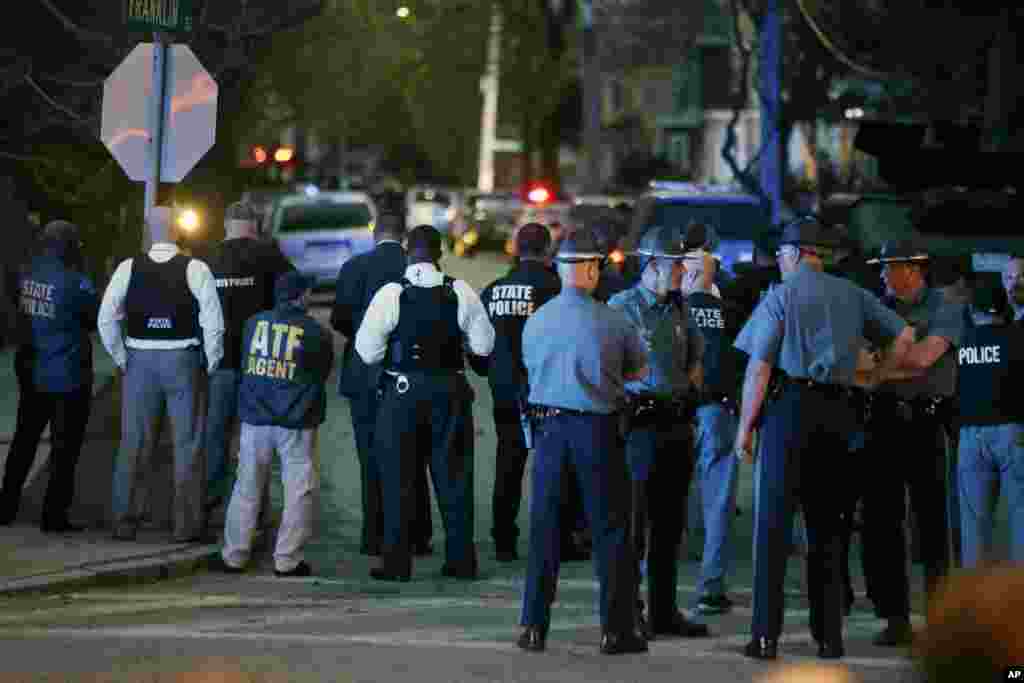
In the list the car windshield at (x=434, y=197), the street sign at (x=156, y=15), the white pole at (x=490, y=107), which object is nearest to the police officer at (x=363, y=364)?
the street sign at (x=156, y=15)

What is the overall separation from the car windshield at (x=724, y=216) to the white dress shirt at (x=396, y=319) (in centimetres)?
1307

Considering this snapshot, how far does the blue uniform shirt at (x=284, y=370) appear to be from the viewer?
11328 millimetres

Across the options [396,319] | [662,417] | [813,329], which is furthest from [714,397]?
[813,329]

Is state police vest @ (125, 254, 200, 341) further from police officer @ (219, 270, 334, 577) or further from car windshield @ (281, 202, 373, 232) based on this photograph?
car windshield @ (281, 202, 373, 232)

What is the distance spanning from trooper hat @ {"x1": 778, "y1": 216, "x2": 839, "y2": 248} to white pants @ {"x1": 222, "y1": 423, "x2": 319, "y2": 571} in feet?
11.7

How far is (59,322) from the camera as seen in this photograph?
41.1ft

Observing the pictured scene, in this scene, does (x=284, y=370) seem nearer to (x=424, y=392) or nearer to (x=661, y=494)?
(x=424, y=392)

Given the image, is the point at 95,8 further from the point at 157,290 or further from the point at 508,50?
the point at 508,50

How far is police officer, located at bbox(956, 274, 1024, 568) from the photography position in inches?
385

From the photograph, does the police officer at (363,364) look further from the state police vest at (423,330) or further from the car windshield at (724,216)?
the car windshield at (724,216)

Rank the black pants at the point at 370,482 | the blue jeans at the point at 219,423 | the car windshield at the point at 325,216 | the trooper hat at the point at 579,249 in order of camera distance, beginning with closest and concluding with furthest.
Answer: the trooper hat at the point at 579,249 → the black pants at the point at 370,482 → the blue jeans at the point at 219,423 → the car windshield at the point at 325,216

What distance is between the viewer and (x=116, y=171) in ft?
78.9

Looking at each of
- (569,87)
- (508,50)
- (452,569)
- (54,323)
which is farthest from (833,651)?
(569,87)

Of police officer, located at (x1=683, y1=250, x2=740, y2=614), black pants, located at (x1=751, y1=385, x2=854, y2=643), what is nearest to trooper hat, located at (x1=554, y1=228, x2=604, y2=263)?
black pants, located at (x1=751, y1=385, x2=854, y2=643)
